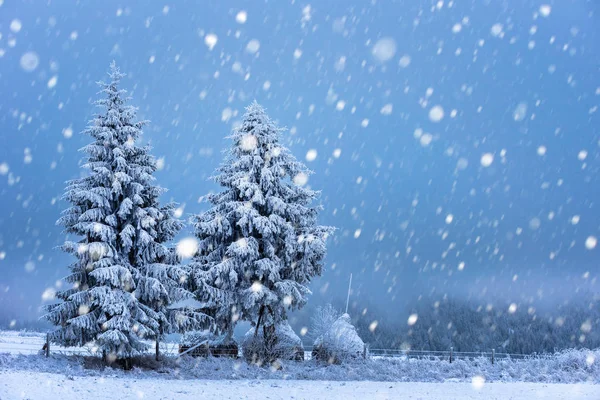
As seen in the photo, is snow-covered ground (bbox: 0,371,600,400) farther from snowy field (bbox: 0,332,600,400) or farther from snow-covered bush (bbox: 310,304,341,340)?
snow-covered bush (bbox: 310,304,341,340)

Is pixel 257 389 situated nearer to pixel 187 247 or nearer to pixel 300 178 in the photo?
pixel 187 247

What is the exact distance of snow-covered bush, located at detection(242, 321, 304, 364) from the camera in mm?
26312

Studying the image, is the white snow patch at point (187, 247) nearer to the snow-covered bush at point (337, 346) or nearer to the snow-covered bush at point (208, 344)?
the snow-covered bush at point (208, 344)

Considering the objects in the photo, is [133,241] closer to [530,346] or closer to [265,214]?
[265,214]

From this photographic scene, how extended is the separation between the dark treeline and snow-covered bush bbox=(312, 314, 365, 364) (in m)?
55.8

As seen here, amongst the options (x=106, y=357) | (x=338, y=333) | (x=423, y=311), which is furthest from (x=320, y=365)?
(x=423, y=311)

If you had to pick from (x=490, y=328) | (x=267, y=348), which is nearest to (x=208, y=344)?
(x=267, y=348)

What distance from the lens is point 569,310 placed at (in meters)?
132

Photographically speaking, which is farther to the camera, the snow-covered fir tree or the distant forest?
the distant forest

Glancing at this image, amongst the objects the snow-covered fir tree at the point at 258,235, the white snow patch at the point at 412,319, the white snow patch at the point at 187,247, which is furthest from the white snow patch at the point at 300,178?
the white snow patch at the point at 412,319

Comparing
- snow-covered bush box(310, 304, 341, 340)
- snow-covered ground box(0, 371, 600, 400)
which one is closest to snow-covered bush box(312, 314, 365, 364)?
snow-covered bush box(310, 304, 341, 340)

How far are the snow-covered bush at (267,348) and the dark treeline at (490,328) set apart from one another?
56.8 meters

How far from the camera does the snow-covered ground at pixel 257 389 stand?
15.1 m

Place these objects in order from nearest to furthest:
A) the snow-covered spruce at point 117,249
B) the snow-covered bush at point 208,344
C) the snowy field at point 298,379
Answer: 1. the snowy field at point 298,379
2. the snow-covered spruce at point 117,249
3. the snow-covered bush at point 208,344
